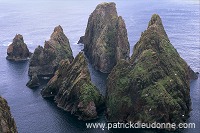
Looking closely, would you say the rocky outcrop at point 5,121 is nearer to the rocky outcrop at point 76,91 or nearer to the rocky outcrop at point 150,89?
the rocky outcrop at point 76,91

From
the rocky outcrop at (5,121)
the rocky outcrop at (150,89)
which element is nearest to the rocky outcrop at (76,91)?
the rocky outcrop at (150,89)

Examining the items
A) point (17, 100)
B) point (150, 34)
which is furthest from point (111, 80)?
point (17, 100)

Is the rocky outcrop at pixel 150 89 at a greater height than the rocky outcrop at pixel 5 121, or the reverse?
the rocky outcrop at pixel 5 121

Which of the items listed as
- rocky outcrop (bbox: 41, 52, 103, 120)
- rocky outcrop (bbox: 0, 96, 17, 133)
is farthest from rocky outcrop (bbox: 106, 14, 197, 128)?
rocky outcrop (bbox: 0, 96, 17, 133)

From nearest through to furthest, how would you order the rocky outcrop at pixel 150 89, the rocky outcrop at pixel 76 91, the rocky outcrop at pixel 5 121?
1. the rocky outcrop at pixel 5 121
2. the rocky outcrop at pixel 150 89
3. the rocky outcrop at pixel 76 91

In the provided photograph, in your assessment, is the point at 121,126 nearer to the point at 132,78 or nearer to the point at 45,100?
the point at 132,78

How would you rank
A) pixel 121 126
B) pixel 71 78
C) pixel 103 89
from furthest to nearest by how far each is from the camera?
pixel 103 89 < pixel 71 78 < pixel 121 126

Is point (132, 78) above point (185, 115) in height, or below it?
above
